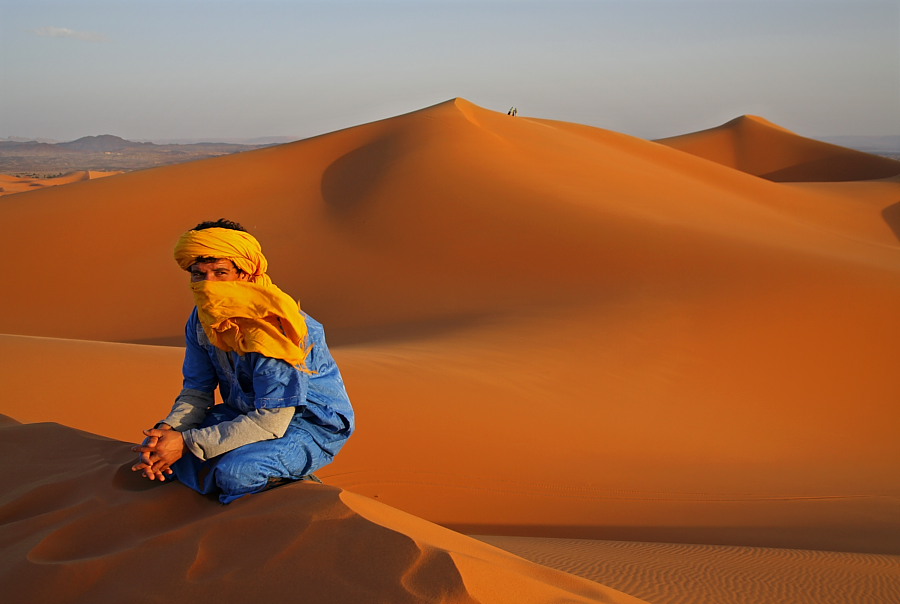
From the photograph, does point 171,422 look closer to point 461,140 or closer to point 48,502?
point 48,502

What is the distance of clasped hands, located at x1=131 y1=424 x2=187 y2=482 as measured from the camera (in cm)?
313

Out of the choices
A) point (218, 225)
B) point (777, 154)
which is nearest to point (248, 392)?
point (218, 225)

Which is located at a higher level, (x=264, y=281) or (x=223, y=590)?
(x=264, y=281)

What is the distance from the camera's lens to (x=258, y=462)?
314cm

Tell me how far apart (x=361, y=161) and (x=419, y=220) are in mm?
5425

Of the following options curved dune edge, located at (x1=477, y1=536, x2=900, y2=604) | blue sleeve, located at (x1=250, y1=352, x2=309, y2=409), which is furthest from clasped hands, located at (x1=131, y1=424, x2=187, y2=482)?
curved dune edge, located at (x1=477, y1=536, x2=900, y2=604)

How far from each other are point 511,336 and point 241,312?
293 inches

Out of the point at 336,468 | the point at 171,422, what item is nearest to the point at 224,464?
the point at 171,422

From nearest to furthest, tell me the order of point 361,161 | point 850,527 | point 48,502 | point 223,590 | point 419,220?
point 223,590 < point 48,502 < point 850,527 < point 419,220 < point 361,161

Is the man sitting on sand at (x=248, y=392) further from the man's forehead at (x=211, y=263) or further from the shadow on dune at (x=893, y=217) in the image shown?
the shadow on dune at (x=893, y=217)

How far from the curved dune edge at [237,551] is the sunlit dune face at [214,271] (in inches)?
35.1

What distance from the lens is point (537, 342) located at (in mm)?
10164

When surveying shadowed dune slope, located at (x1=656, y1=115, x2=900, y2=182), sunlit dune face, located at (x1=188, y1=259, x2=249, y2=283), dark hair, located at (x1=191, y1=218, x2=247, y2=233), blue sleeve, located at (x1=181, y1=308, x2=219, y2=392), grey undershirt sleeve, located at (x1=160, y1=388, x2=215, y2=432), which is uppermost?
shadowed dune slope, located at (x1=656, y1=115, x2=900, y2=182)

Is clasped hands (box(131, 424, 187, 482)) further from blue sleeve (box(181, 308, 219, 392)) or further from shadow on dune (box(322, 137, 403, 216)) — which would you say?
shadow on dune (box(322, 137, 403, 216))
